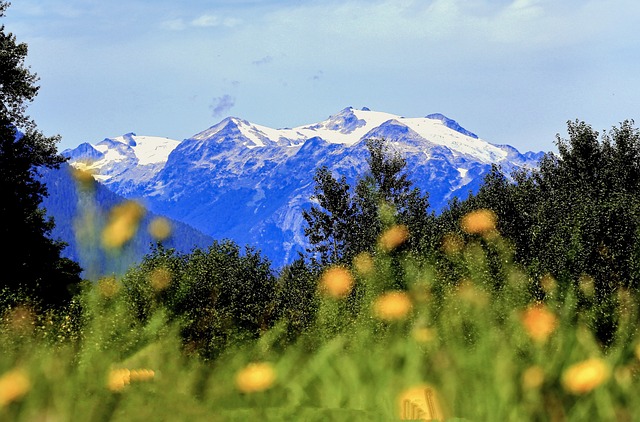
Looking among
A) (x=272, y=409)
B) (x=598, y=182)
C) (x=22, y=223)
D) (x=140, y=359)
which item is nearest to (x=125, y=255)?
(x=140, y=359)

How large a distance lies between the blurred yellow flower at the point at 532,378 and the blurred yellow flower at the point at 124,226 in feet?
7.91

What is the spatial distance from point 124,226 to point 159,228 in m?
0.66

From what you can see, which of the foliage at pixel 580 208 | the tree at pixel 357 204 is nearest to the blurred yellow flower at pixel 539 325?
the foliage at pixel 580 208

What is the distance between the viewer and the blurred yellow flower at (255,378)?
11.6 ft

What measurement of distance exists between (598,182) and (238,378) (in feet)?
279

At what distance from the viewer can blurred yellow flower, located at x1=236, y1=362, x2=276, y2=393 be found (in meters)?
3.54

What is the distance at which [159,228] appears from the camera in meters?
4.83

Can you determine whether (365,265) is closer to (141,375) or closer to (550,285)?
(141,375)

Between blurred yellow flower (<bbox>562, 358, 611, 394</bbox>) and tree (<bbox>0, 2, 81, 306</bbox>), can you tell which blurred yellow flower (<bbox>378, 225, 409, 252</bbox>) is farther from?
tree (<bbox>0, 2, 81, 306</bbox>)

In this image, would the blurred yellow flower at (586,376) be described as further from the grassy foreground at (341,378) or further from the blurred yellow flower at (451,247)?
the blurred yellow flower at (451,247)

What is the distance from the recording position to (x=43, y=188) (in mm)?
41500

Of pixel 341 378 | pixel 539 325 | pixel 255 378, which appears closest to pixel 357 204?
pixel 539 325

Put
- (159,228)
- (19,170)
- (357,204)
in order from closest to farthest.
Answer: (159,228) → (19,170) → (357,204)

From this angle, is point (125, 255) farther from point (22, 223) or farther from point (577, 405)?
point (22, 223)
